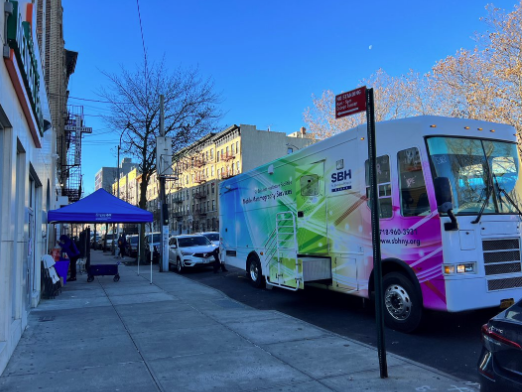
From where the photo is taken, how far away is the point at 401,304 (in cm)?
632

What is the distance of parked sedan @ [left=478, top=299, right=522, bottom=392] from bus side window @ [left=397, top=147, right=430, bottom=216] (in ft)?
10.2

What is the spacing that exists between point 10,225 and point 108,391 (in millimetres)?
2465

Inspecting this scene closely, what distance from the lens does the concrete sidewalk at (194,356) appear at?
4.35 metres

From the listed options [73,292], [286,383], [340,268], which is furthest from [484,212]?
[73,292]

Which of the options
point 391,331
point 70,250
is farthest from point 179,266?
point 391,331

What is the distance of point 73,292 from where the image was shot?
11.5 meters

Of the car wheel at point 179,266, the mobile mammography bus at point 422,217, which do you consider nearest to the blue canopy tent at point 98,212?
the car wheel at point 179,266

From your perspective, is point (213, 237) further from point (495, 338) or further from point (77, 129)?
point (495, 338)

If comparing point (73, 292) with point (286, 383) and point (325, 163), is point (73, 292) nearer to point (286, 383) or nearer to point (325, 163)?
point (325, 163)

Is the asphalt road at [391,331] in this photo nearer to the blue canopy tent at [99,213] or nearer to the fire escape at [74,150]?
the blue canopy tent at [99,213]

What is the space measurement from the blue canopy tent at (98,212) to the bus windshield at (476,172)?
930 centimetres

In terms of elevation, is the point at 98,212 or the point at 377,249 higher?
the point at 98,212

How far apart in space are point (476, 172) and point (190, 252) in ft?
39.9

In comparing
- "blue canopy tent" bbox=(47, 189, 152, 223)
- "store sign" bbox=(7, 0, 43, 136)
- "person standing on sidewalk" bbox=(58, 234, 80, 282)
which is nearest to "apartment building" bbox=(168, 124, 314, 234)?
"person standing on sidewalk" bbox=(58, 234, 80, 282)
